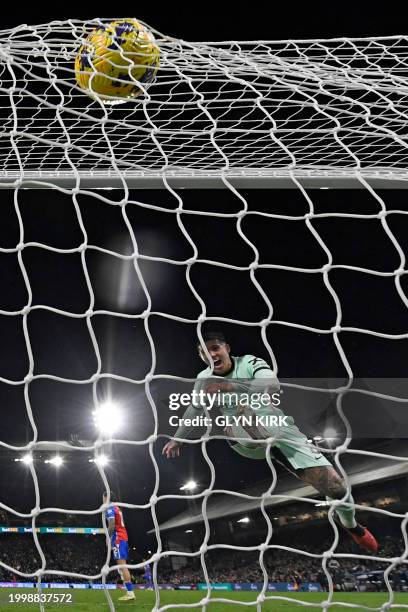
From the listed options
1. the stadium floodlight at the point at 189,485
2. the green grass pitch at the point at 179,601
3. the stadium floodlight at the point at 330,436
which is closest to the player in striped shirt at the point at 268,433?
the green grass pitch at the point at 179,601

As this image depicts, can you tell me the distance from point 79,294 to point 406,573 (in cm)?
391

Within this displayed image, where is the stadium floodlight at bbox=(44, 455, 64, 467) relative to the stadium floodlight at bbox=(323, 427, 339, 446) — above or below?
below

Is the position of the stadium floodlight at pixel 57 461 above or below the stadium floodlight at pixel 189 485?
above

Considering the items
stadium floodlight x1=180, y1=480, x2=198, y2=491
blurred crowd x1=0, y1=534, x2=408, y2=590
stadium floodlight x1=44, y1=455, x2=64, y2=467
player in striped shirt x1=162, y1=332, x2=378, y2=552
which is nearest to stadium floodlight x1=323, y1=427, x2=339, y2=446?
blurred crowd x1=0, y1=534, x2=408, y2=590

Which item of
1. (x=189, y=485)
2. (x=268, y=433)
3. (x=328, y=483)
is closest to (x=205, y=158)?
(x=268, y=433)

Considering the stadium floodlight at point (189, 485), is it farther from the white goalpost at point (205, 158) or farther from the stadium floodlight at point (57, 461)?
the white goalpost at point (205, 158)

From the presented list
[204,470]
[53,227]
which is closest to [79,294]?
[53,227]

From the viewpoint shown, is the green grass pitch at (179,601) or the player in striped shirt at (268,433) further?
the green grass pitch at (179,601)

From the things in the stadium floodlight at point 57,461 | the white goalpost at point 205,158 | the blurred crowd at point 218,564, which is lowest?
the blurred crowd at point 218,564

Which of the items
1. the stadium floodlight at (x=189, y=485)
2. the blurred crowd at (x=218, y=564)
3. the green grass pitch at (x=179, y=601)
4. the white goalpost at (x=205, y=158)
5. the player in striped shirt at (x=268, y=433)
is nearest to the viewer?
the white goalpost at (x=205, y=158)

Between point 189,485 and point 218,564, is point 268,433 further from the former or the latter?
point 218,564

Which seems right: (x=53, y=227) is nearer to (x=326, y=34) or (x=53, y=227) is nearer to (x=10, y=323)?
(x=10, y=323)

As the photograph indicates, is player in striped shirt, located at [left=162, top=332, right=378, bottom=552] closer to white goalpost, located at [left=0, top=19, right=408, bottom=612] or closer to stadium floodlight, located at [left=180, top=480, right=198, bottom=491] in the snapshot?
white goalpost, located at [left=0, top=19, right=408, bottom=612]

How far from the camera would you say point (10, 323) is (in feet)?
17.6
